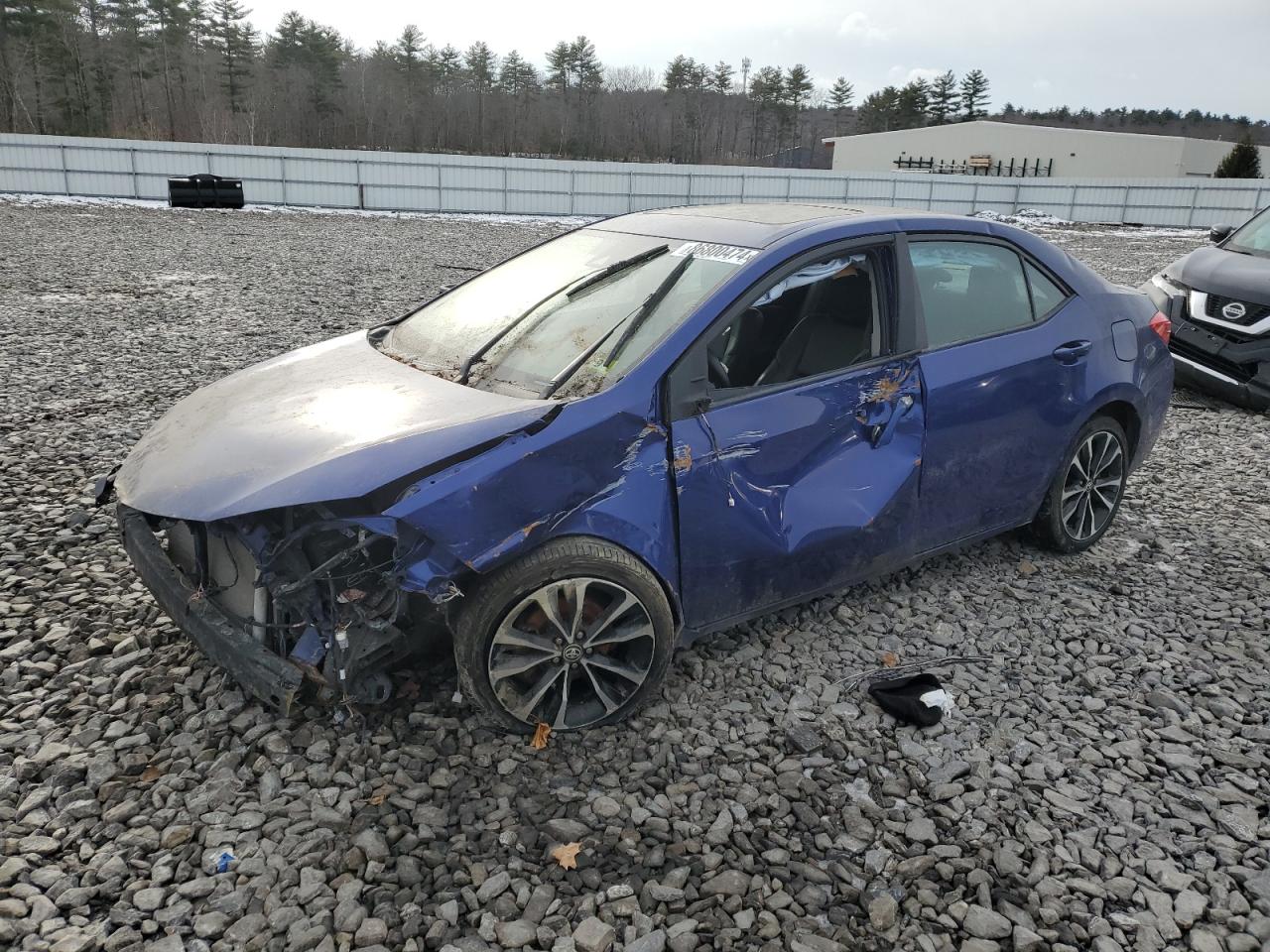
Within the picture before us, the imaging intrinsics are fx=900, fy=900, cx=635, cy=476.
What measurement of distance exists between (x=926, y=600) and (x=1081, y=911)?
5.97ft

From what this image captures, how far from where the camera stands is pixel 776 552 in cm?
335

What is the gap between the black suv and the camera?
7.50 metres

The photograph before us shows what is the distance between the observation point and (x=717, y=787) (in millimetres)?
2965

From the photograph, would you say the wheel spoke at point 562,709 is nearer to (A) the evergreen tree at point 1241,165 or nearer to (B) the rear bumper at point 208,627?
(B) the rear bumper at point 208,627

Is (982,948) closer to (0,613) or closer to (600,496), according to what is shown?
(600,496)

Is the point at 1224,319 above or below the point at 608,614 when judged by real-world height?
above

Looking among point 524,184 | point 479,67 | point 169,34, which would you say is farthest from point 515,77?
point 524,184

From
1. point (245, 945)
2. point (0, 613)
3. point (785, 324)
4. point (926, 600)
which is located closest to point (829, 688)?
point (926, 600)

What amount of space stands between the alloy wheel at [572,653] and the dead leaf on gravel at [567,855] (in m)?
0.49

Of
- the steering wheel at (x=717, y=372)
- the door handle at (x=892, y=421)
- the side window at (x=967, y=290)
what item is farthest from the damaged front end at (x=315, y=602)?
the side window at (x=967, y=290)

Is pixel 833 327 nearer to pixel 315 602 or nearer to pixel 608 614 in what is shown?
pixel 608 614

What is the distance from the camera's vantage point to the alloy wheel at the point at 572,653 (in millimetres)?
2934

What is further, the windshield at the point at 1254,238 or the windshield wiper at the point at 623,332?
the windshield at the point at 1254,238

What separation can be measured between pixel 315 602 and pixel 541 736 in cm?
88
